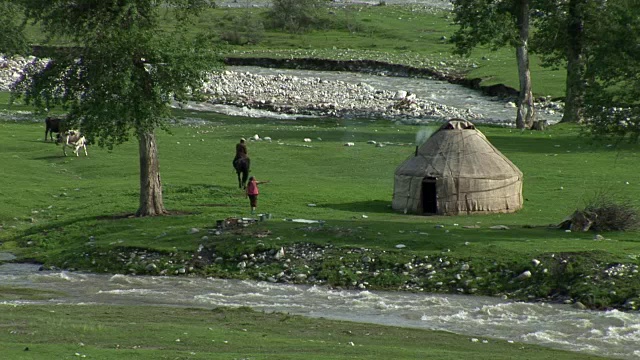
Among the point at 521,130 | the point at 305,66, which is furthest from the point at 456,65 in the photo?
the point at 521,130

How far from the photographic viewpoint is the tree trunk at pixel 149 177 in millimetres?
33375

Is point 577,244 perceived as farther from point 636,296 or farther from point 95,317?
point 95,317

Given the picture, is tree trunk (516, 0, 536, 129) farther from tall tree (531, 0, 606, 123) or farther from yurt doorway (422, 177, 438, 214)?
yurt doorway (422, 177, 438, 214)

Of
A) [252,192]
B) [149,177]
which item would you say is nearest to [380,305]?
[252,192]

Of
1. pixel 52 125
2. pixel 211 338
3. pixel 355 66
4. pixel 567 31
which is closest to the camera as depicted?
pixel 211 338

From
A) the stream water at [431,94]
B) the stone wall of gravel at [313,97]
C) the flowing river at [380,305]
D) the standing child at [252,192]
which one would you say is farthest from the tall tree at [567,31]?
the flowing river at [380,305]

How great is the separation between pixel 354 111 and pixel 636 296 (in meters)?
42.3

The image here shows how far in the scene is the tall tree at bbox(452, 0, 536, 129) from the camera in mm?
56906

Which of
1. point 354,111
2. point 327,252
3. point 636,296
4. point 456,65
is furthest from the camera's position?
point 456,65

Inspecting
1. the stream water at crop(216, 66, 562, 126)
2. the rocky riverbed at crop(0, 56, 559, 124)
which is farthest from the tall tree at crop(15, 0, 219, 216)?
the stream water at crop(216, 66, 562, 126)

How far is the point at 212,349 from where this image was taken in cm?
1902

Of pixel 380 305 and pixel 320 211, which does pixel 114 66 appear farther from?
pixel 380 305

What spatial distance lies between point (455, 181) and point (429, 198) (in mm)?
1289

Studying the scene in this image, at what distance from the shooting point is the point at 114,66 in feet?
103
